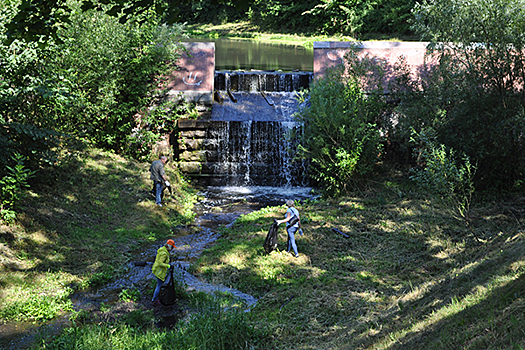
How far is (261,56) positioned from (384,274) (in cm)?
2744

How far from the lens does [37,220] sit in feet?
31.3

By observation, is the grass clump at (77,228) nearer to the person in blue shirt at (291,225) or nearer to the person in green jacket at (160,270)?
the person in green jacket at (160,270)

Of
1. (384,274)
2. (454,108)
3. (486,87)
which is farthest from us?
(454,108)

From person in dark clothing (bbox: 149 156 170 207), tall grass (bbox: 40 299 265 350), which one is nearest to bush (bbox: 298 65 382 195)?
person in dark clothing (bbox: 149 156 170 207)

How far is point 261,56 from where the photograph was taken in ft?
110

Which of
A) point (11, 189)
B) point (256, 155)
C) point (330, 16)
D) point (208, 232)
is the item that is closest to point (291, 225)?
point (208, 232)

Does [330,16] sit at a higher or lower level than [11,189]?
higher

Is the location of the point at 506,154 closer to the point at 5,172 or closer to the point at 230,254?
the point at 230,254

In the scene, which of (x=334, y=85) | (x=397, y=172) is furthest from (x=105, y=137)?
(x=397, y=172)

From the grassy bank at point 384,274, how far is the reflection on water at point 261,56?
1574 cm

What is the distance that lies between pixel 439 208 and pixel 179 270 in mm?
6271

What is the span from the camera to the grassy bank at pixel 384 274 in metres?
4.35

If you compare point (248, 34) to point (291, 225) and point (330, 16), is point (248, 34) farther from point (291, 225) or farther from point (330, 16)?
point (291, 225)

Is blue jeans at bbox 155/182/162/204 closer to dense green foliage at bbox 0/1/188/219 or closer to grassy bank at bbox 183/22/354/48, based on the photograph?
dense green foliage at bbox 0/1/188/219
